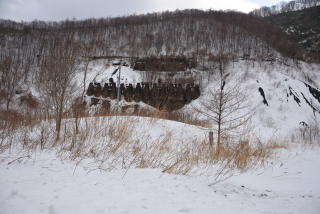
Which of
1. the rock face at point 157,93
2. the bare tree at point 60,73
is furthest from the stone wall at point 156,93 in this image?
the bare tree at point 60,73

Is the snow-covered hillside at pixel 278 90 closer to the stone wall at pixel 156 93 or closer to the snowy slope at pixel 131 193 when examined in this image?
the stone wall at pixel 156 93

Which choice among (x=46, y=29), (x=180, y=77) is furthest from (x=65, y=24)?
(x=180, y=77)

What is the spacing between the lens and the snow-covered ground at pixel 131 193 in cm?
116

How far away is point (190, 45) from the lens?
35.4 metres

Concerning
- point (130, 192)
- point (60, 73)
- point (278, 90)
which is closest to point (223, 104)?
point (130, 192)

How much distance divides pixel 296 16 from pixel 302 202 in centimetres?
7107

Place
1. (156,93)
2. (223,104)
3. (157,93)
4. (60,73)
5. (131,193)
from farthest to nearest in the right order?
(157,93)
(156,93)
(223,104)
(60,73)
(131,193)

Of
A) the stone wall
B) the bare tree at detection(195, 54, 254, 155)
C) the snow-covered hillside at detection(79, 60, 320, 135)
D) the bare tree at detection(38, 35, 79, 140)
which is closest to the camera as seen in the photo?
the bare tree at detection(38, 35, 79, 140)

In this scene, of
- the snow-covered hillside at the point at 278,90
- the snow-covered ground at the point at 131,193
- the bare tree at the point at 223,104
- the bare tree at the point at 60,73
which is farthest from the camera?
the snow-covered hillside at the point at 278,90

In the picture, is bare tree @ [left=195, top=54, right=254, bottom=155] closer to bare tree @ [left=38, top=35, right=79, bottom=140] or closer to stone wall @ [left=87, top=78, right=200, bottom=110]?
bare tree @ [left=38, top=35, right=79, bottom=140]

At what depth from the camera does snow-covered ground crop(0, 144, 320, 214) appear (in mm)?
1162

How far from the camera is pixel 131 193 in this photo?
1420 mm

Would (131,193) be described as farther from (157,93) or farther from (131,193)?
(157,93)

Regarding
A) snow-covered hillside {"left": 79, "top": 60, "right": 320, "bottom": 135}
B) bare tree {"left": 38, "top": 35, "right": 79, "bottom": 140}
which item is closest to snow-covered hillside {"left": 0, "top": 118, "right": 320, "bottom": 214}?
bare tree {"left": 38, "top": 35, "right": 79, "bottom": 140}
